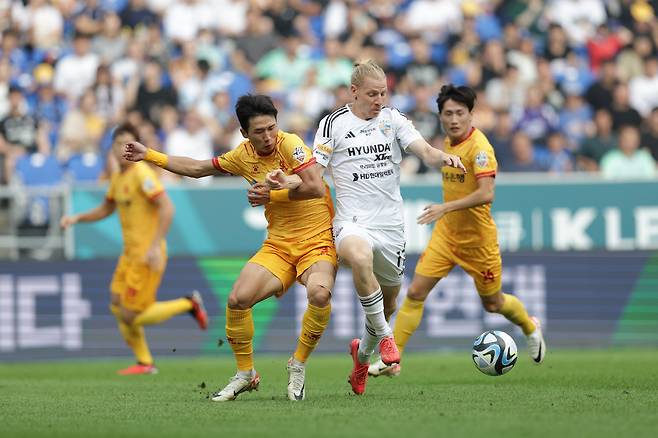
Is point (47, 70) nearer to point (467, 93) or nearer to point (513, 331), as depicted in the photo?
point (513, 331)

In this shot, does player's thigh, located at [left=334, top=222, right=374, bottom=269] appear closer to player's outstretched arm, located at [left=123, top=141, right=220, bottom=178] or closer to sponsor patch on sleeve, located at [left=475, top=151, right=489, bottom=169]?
player's outstretched arm, located at [left=123, top=141, right=220, bottom=178]

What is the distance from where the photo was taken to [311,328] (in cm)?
1041

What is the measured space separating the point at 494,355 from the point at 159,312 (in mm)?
5332

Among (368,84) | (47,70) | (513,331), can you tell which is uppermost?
(47,70)

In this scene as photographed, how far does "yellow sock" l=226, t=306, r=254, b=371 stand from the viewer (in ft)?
34.1

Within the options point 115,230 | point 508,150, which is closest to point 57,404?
point 115,230

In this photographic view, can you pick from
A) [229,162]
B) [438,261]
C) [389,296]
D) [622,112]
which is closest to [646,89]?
[622,112]

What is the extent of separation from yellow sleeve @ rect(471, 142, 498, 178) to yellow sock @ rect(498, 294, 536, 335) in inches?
67.2

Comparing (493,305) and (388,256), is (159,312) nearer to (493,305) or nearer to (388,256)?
(493,305)

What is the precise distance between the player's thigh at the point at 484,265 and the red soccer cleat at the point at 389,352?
267cm

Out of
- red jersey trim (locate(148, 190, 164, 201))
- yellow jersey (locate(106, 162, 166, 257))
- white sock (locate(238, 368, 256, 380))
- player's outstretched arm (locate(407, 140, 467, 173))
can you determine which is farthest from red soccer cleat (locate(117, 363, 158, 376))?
player's outstretched arm (locate(407, 140, 467, 173))

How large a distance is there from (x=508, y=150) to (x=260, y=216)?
4590 millimetres

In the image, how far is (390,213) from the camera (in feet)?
36.3

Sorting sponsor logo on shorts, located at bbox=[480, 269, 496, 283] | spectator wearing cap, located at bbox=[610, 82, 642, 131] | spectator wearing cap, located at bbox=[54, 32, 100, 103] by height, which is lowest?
sponsor logo on shorts, located at bbox=[480, 269, 496, 283]
